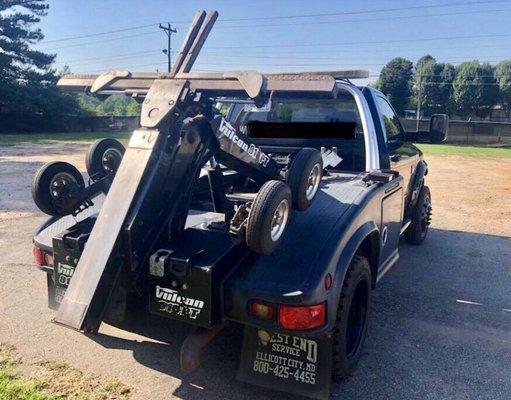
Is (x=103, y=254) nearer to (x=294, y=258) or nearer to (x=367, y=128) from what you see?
(x=294, y=258)

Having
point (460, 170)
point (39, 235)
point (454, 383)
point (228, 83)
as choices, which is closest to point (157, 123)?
A: point (228, 83)

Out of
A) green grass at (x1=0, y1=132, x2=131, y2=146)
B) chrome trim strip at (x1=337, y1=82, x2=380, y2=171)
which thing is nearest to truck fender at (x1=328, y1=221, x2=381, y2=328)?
chrome trim strip at (x1=337, y1=82, x2=380, y2=171)

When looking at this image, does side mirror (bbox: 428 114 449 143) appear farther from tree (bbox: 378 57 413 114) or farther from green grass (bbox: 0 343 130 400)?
tree (bbox: 378 57 413 114)

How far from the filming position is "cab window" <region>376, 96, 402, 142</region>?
15.3 ft

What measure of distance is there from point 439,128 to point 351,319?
268cm

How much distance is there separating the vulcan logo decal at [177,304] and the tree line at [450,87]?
53.4 metres

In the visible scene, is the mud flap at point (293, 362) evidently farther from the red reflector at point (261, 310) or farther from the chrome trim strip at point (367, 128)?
the chrome trim strip at point (367, 128)

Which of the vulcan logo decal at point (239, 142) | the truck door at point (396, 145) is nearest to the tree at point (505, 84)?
the truck door at point (396, 145)

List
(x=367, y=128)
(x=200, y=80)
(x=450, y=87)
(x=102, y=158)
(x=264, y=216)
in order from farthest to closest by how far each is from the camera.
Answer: (x=450, y=87)
(x=367, y=128)
(x=102, y=158)
(x=200, y=80)
(x=264, y=216)

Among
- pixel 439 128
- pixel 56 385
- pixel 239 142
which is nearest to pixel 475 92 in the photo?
pixel 439 128

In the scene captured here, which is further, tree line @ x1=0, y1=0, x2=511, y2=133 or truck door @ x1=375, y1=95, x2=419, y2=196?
tree line @ x1=0, y1=0, x2=511, y2=133

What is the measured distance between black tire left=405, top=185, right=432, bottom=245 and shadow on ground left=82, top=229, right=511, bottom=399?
3.07 ft

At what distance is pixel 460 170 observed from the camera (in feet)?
52.1

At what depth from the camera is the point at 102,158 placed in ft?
11.2
